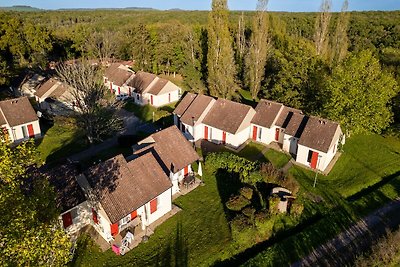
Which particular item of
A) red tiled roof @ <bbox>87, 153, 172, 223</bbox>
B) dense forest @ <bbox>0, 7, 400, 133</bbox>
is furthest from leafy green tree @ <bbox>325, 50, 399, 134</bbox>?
red tiled roof @ <bbox>87, 153, 172, 223</bbox>

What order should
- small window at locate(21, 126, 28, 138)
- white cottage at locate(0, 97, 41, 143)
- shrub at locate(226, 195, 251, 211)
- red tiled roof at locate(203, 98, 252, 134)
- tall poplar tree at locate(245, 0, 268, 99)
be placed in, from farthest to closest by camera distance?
tall poplar tree at locate(245, 0, 268, 99) < small window at locate(21, 126, 28, 138) < white cottage at locate(0, 97, 41, 143) < red tiled roof at locate(203, 98, 252, 134) < shrub at locate(226, 195, 251, 211)

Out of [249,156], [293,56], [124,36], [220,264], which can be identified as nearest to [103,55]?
[124,36]

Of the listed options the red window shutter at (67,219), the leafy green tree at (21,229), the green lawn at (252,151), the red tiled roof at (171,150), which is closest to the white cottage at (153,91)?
the green lawn at (252,151)

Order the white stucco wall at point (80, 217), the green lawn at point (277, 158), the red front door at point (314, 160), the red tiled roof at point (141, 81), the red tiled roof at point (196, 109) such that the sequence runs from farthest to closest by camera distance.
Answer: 1. the red tiled roof at point (141, 81)
2. the red tiled roof at point (196, 109)
3. the green lawn at point (277, 158)
4. the red front door at point (314, 160)
5. the white stucco wall at point (80, 217)

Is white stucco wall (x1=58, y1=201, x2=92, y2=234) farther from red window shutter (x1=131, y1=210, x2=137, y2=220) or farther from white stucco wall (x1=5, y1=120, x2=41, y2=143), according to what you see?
white stucco wall (x1=5, y1=120, x2=41, y2=143)

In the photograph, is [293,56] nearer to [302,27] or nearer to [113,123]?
[113,123]

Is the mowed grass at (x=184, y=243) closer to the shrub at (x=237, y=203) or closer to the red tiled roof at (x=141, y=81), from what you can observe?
the shrub at (x=237, y=203)
